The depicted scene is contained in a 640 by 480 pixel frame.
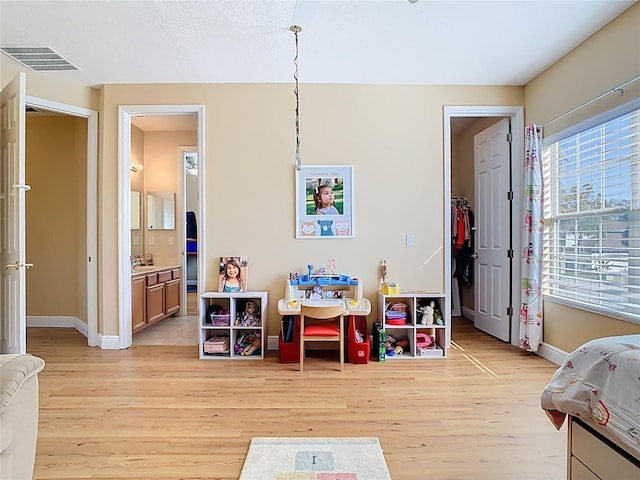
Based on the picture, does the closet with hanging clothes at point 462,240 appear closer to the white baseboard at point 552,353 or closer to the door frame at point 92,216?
the white baseboard at point 552,353

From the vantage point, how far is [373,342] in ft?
12.3

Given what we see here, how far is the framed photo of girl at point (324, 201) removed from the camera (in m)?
3.78

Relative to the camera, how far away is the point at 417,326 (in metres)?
3.55

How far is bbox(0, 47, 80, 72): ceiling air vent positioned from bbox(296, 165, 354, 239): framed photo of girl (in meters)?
2.35

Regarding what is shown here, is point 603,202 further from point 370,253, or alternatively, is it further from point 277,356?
point 277,356

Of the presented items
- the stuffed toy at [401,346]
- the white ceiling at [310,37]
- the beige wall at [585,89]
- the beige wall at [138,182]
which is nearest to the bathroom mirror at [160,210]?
the beige wall at [138,182]

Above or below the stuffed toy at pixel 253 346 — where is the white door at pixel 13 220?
above

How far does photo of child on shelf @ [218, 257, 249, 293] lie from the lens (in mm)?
3711

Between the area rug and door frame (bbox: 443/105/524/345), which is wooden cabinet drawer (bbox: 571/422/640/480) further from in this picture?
door frame (bbox: 443/105/524/345)

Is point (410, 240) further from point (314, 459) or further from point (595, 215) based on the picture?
point (314, 459)

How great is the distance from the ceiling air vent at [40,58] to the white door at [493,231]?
4.41 metres

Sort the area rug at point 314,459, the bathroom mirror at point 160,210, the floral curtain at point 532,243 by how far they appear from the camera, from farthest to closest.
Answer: the bathroom mirror at point 160,210 < the floral curtain at point 532,243 < the area rug at point 314,459

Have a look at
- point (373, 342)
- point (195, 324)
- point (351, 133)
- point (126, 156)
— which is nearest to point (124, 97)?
point (126, 156)

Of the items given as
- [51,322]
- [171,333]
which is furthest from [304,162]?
[51,322]
